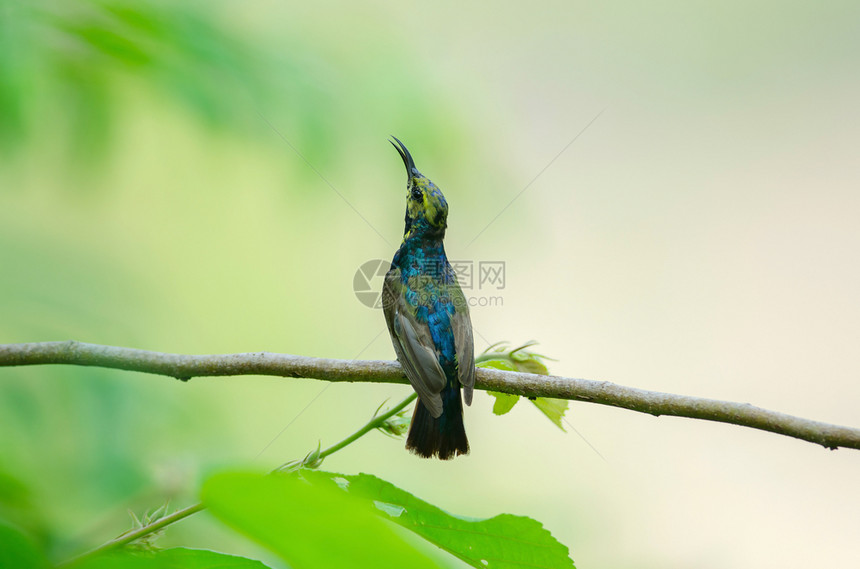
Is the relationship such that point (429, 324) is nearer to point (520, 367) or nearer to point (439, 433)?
point (439, 433)

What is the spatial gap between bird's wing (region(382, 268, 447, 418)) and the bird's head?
0.34m

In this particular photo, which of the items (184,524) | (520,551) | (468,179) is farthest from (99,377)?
(468,179)

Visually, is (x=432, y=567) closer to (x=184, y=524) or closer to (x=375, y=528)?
(x=375, y=528)

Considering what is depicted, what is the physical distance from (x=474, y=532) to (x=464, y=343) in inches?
82.4

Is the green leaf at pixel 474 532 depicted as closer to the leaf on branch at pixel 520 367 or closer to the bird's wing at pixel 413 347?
the leaf on branch at pixel 520 367

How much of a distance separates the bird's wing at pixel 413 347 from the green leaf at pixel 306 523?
200cm

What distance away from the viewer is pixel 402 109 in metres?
3.01

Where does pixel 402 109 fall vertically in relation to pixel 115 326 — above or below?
above

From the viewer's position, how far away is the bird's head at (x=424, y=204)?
4.05 m

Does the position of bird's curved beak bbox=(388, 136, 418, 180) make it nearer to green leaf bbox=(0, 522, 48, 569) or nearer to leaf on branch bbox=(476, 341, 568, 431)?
leaf on branch bbox=(476, 341, 568, 431)

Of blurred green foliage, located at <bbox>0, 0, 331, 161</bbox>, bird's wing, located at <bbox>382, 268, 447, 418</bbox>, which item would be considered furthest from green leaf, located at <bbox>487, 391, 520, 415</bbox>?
blurred green foliage, located at <bbox>0, 0, 331, 161</bbox>

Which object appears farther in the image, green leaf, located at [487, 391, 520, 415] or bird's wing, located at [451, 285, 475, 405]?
bird's wing, located at [451, 285, 475, 405]

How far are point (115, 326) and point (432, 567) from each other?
175cm

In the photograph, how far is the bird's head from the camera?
4051mm
